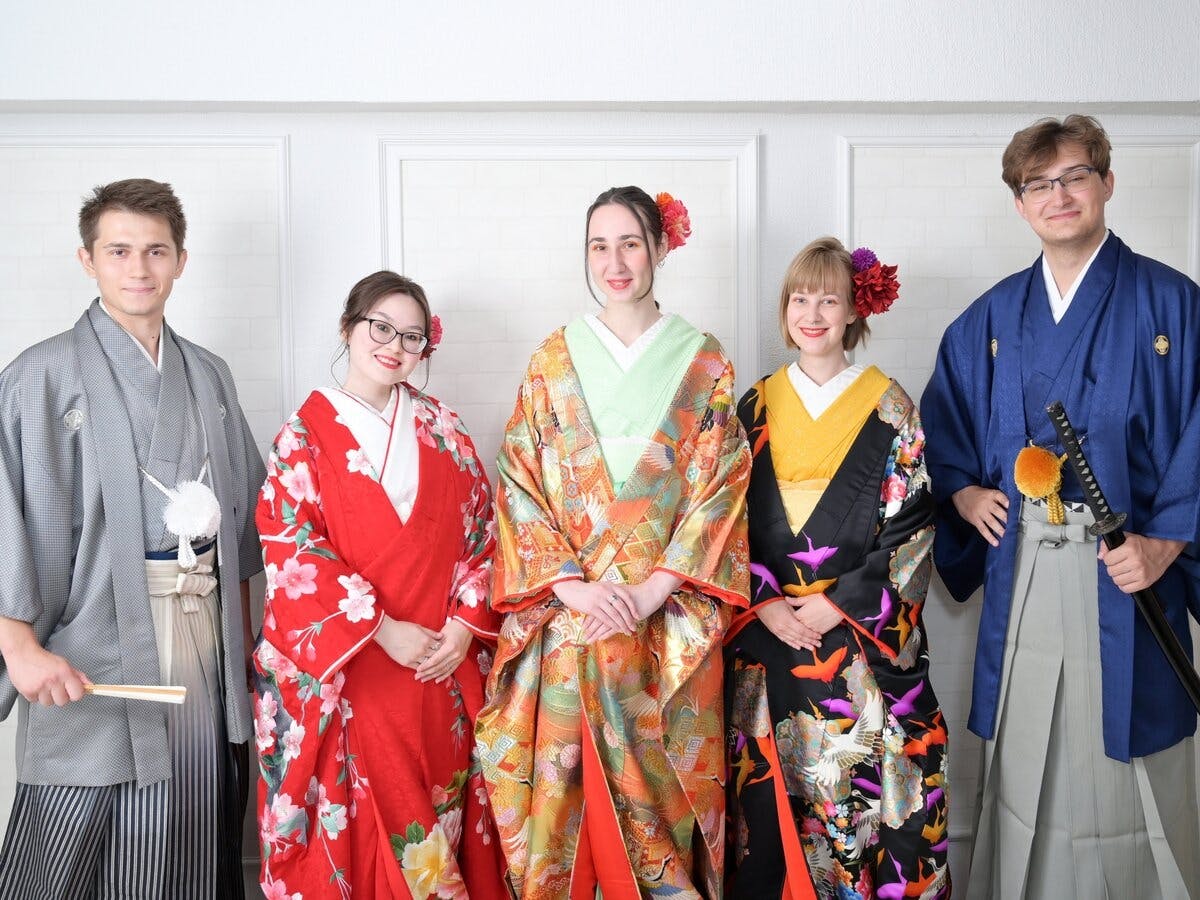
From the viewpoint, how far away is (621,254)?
2.14 meters

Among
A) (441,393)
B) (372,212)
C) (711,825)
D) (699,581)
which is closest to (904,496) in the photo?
(699,581)

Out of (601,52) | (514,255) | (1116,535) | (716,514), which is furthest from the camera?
(514,255)

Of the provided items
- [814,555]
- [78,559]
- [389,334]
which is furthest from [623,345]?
[78,559]

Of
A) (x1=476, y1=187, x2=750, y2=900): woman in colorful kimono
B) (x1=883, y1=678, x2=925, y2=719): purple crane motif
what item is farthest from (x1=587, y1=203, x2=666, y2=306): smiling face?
(x1=883, y1=678, x2=925, y2=719): purple crane motif

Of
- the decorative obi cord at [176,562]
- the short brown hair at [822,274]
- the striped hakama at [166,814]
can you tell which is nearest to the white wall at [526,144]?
the short brown hair at [822,274]

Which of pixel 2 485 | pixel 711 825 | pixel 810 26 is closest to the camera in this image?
pixel 2 485

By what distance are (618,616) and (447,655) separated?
1.47 ft

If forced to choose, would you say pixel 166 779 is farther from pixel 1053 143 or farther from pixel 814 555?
pixel 1053 143

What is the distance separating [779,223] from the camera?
268 centimetres

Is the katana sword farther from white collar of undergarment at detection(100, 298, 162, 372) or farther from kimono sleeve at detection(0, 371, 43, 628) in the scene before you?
kimono sleeve at detection(0, 371, 43, 628)

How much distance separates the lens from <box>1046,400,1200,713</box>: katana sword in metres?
1.85

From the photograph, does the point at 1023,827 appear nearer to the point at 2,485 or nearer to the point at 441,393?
the point at 441,393

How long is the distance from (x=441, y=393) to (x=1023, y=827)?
1.98 metres

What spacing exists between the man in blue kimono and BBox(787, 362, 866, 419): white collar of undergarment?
0.39 metres
